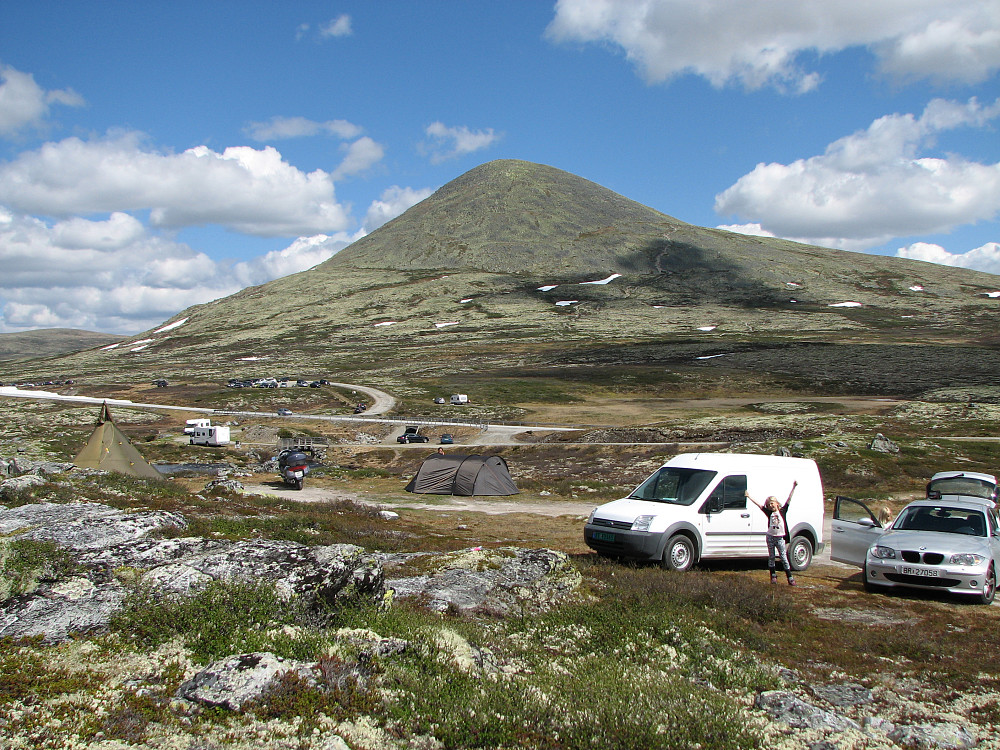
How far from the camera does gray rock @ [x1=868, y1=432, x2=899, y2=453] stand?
36156mm

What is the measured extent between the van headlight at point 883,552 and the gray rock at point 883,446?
2654 cm

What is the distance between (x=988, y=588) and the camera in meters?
12.0

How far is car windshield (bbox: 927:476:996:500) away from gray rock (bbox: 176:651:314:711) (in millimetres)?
19592

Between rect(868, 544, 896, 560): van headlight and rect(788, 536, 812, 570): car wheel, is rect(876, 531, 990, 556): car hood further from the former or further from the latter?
rect(788, 536, 812, 570): car wheel

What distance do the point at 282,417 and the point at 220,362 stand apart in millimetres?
88214

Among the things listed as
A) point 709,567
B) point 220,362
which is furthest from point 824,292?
point 709,567

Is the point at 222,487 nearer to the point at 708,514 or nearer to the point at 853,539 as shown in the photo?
the point at 708,514

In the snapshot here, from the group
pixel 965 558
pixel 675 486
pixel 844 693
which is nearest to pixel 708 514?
pixel 675 486

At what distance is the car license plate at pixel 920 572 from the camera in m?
12.2

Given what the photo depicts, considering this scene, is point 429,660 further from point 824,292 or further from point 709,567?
point 824,292

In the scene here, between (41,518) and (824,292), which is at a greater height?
(824,292)

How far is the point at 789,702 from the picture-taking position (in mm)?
6996

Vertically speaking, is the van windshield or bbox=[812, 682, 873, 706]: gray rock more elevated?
the van windshield

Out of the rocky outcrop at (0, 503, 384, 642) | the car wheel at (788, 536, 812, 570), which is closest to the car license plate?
the car wheel at (788, 536, 812, 570)
